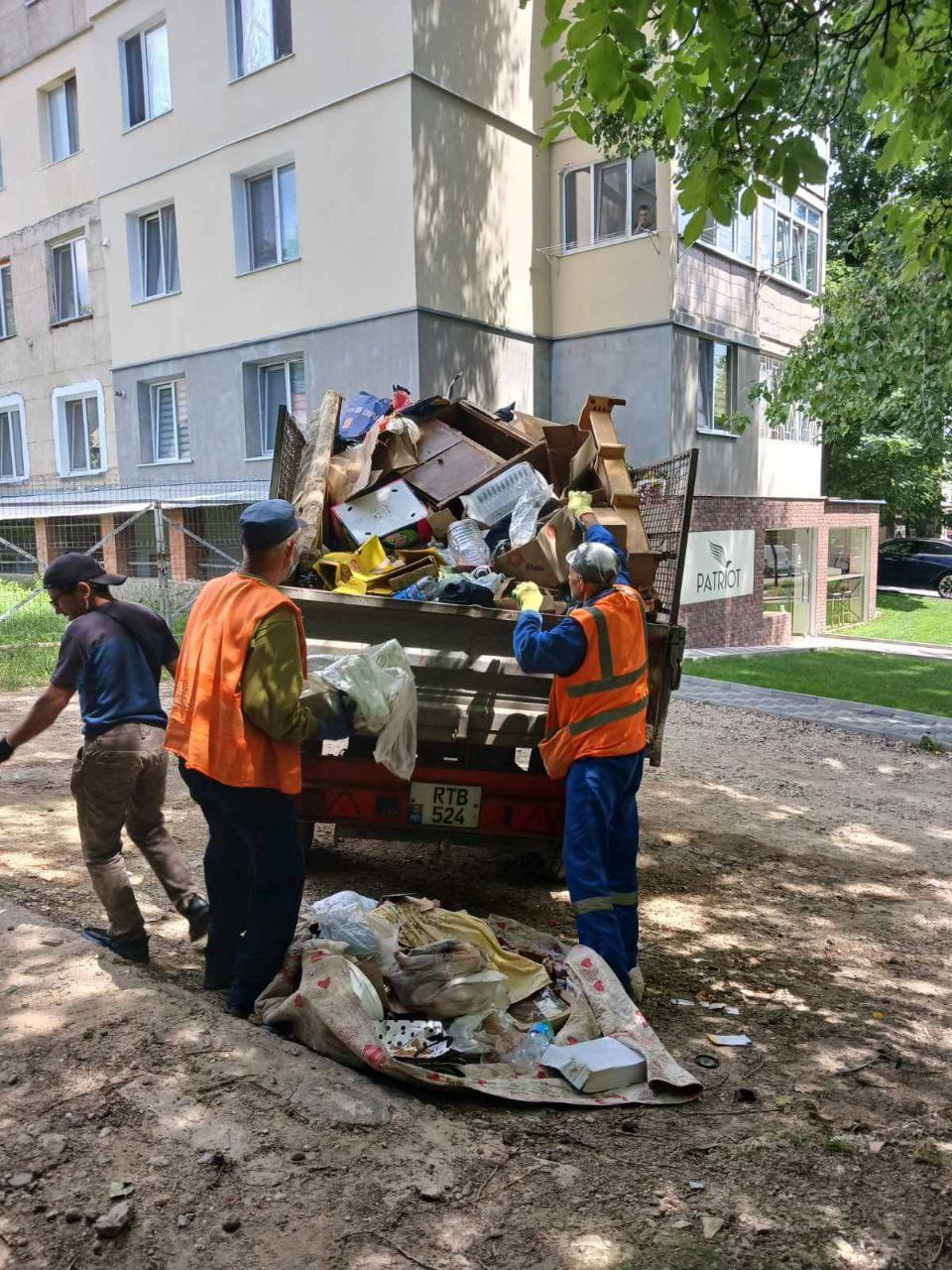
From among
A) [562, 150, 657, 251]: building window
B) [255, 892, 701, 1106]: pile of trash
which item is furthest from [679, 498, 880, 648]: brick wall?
[255, 892, 701, 1106]: pile of trash

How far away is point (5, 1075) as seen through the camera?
3.06m

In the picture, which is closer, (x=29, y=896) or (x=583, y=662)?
(x=583, y=662)

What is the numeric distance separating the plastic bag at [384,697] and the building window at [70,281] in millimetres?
15954

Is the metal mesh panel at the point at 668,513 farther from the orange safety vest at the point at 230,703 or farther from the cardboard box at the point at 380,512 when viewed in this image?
the orange safety vest at the point at 230,703

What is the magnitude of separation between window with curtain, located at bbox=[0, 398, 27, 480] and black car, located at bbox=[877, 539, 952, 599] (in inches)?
868

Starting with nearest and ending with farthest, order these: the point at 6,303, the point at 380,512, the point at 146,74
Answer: the point at 380,512 < the point at 146,74 < the point at 6,303

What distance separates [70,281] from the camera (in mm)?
18109

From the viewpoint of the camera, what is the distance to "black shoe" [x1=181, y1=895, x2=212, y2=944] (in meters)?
4.36

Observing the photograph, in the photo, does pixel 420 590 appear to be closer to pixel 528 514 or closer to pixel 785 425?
pixel 528 514

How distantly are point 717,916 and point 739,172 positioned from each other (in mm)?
3487

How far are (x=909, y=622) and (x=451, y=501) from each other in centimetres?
1917

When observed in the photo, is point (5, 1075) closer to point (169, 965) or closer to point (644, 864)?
point (169, 965)

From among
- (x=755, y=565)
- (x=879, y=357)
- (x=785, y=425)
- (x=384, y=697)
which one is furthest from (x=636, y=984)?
(x=785, y=425)

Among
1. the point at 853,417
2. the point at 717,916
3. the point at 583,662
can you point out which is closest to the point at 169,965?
the point at 583,662
